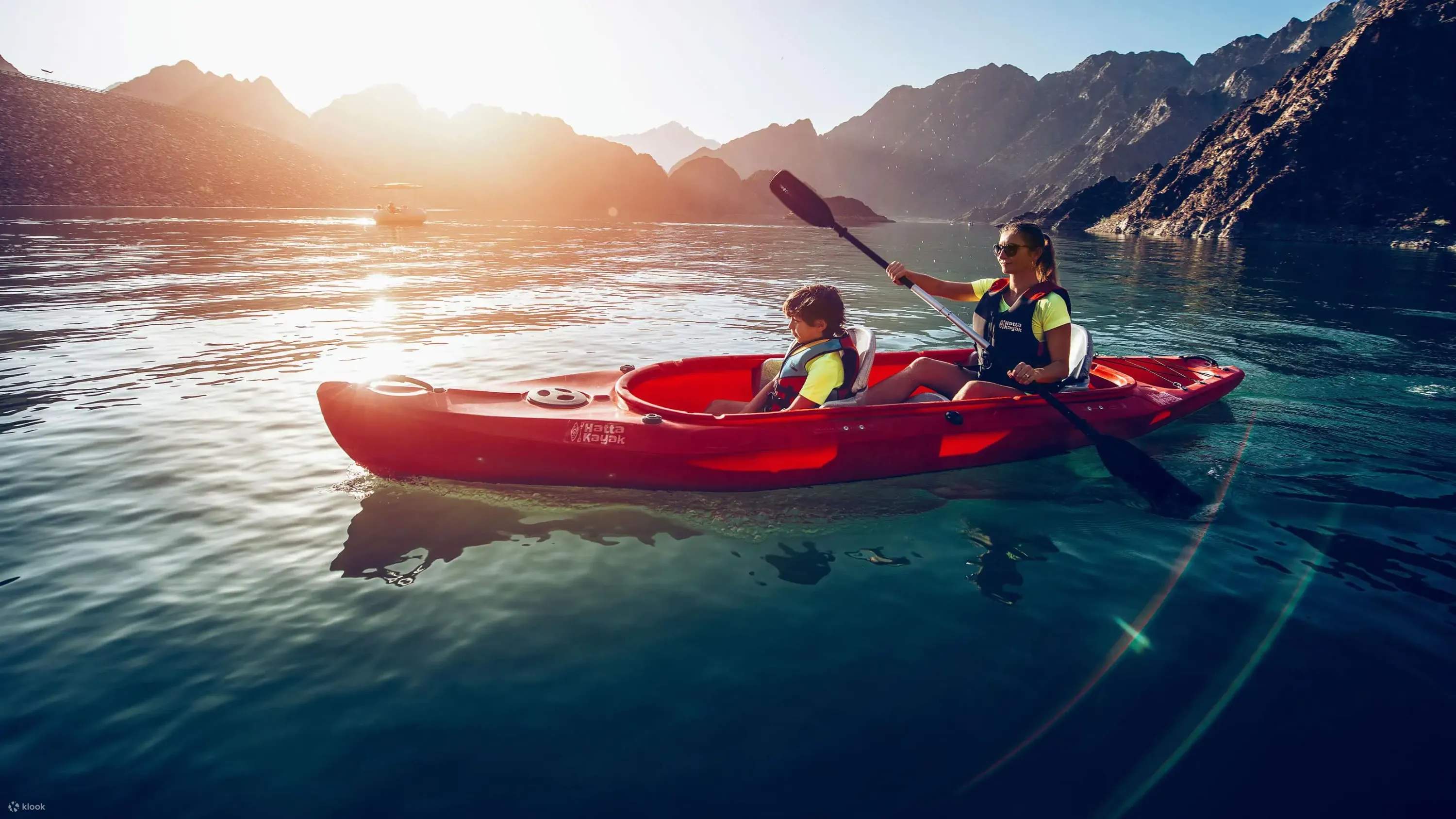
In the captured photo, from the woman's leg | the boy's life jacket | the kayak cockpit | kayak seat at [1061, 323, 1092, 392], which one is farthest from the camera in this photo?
kayak seat at [1061, 323, 1092, 392]

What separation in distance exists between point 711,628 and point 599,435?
201 centimetres

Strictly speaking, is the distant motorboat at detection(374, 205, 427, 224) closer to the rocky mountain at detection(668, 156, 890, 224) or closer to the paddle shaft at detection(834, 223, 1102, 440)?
the paddle shaft at detection(834, 223, 1102, 440)

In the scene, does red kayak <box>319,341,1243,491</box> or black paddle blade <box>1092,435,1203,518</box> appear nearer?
red kayak <box>319,341,1243,491</box>

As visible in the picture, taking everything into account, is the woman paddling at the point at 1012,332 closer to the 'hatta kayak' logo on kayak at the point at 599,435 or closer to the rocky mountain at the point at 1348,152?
the 'hatta kayak' logo on kayak at the point at 599,435

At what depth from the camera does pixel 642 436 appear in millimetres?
Result: 5422

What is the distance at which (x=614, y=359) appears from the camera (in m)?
10.6

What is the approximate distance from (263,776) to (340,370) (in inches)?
294

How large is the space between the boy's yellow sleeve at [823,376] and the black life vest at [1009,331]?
1716 millimetres

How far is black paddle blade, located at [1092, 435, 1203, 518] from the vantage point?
18.6ft

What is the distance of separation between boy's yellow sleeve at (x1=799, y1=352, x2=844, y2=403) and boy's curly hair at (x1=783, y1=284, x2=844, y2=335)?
0.25 m

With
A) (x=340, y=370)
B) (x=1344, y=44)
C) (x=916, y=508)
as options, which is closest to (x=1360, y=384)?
(x=916, y=508)

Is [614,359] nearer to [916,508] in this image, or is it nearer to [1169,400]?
[916,508]

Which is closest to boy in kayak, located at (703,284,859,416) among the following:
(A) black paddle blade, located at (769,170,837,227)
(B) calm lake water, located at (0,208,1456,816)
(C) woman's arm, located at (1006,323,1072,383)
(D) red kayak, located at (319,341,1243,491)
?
(D) red kayak, located at (319,341,1243,491)

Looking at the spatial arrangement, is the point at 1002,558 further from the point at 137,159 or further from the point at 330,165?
the point at 330,165
